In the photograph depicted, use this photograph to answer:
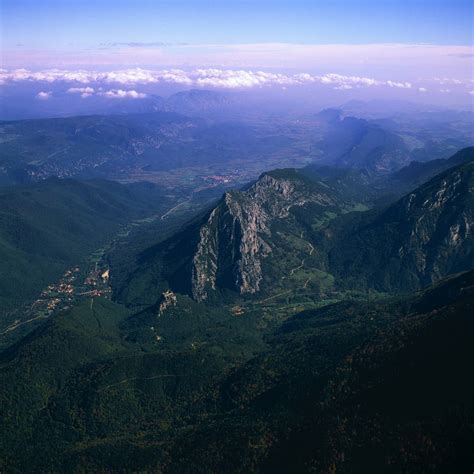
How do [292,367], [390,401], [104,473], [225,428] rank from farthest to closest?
[292,367], [225,428], [104,473], [390,401]

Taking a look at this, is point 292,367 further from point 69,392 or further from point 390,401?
point 69,392

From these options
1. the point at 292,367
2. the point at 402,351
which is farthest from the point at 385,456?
the point at 292,367

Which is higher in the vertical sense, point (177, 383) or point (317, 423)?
point (317, 423)

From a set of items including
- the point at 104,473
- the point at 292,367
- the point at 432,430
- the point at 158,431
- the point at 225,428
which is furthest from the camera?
the point at 292,367

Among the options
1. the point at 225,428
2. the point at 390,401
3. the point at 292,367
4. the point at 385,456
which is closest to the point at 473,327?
the point at 390,401

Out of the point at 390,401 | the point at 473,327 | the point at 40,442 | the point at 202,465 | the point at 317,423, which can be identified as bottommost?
the point at 40,442

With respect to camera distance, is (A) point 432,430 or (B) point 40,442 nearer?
(A) point 432,430

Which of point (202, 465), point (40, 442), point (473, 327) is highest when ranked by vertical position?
→ point (473, 327)

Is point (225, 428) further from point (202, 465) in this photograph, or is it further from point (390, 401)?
point (390, 401)

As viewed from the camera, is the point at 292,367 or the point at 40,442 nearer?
the point at 40,442
